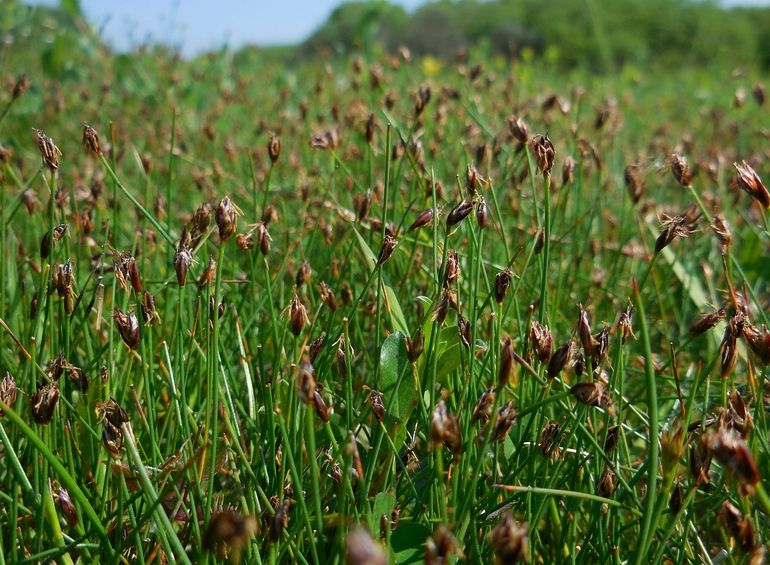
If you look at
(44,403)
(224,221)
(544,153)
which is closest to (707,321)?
(544,153)

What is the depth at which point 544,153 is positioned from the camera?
0.76 metres

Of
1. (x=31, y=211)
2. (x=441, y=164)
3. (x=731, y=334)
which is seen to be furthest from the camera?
(x=441, y=164)

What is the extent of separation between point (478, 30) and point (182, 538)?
404 inches

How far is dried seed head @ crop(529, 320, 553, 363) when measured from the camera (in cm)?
69

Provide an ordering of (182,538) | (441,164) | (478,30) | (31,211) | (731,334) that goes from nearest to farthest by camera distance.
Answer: (731,334)
(182,538)
(31,211)
(441,164)
(478,30)

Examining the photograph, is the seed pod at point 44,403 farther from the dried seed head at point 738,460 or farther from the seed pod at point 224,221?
the dried seed head at point 738,460

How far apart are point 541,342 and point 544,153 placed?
0.60 ft

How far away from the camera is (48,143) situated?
0.83m

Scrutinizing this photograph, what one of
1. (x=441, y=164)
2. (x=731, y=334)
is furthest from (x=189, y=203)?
(x=731, y=334)

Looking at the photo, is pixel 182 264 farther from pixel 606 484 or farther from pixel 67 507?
pixel 606 484

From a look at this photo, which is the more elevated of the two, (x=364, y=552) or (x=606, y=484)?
(x=364, y=552)

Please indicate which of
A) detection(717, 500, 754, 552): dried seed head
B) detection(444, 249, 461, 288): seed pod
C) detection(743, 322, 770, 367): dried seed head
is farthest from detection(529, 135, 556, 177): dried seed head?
detection(717, 500, 754, 552): dried seed head

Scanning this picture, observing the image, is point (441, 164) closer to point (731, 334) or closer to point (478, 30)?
point (731, 334)

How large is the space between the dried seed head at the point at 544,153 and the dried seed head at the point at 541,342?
0.15m
